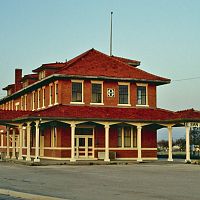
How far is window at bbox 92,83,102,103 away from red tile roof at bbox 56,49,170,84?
2.95 ft

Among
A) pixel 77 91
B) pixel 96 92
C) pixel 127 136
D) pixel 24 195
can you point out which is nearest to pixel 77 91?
pixel 77 91

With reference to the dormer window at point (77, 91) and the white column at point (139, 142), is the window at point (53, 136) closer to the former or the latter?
the dormer window at point (77, 91)

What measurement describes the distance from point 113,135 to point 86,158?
9.64ft

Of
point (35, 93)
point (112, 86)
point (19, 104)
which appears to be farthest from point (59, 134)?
point (19, 104)

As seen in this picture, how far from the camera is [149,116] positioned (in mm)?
40969

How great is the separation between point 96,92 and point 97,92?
0.08 m

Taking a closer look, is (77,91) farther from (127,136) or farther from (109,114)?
(127,136)

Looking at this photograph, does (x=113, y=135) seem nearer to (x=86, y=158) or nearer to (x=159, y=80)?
(x=86, y=158)

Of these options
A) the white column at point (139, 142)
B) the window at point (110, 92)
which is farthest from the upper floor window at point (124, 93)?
the white column at point (139, 142)

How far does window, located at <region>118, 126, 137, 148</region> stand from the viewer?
4266 cm

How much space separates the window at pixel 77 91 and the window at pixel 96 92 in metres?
1.08

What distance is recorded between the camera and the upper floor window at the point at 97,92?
42.4 meters

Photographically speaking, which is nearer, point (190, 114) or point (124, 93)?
point (190, 114)

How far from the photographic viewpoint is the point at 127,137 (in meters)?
42.9
